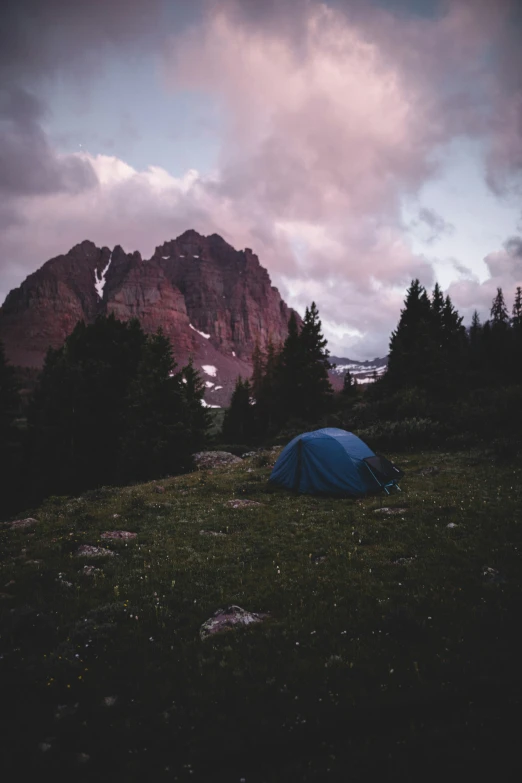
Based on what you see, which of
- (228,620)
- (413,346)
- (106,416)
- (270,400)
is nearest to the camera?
(228,620)

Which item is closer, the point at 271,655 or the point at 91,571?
the point at 271,655

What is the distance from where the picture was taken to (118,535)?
12156 mm

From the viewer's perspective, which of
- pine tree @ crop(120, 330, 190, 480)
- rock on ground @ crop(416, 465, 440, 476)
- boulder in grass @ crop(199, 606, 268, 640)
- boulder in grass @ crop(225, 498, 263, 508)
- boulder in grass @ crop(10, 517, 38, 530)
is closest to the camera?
boulder in grass @ crop(199, 606, 268, 640)

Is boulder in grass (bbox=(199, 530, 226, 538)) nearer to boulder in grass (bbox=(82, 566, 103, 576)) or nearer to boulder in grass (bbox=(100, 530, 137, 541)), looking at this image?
boulder in grass (bbox=(100, 530, 137, 541))

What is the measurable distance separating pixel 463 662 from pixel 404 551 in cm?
455

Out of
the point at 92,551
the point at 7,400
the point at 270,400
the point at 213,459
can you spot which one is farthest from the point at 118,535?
the point at 270,400

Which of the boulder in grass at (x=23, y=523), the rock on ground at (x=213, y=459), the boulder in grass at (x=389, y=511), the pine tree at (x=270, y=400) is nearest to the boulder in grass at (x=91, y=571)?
the boulder in grass at (x=23, y=523)

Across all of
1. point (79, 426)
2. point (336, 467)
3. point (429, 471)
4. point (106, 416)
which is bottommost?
point (429, 471)

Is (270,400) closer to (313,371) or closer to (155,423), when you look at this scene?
(313,371)

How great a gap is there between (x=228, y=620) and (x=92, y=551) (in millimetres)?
5770

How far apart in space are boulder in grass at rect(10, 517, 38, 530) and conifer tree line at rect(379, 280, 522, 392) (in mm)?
37038

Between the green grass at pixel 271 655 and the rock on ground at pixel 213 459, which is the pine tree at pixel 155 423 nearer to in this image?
the rock on ground at pixel 213 459

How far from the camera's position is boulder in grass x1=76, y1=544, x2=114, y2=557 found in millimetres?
10366

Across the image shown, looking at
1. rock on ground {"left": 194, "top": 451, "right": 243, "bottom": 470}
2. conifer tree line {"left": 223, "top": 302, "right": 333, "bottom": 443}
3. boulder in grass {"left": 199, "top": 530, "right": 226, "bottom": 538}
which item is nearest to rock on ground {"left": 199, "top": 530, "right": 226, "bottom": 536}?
boulder in grass {"left": 199, "top": 530, "right": 226, "bottom": 538}
